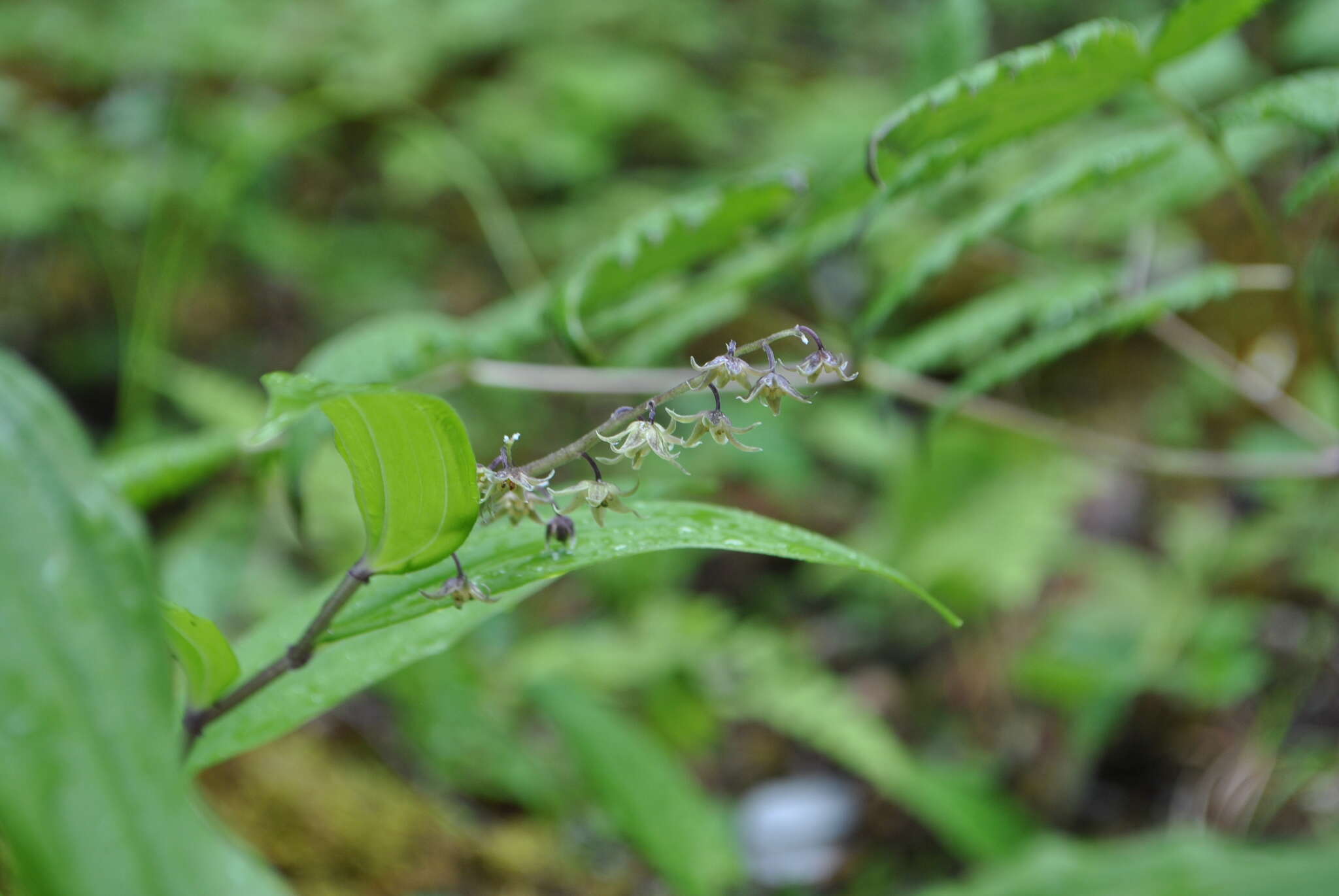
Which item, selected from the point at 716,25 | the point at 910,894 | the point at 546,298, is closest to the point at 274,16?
the point at 716,25

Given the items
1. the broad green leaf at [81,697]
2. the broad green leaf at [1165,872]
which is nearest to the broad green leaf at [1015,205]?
the broad green leaf at [81,697]

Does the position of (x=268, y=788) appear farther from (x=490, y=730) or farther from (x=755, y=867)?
(x=755, y=867)

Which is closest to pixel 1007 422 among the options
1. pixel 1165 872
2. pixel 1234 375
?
pixel 1234 375

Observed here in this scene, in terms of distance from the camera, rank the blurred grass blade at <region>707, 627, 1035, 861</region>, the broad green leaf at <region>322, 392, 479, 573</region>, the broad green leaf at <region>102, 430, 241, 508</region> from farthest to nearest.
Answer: the blurred grass blade at <region>707, 627, 1035, 861</region> < the broad green leaf at <region>102, 430, 241, 508</region> < the broad green leaf at <region>322, 392, 479, 573</region>

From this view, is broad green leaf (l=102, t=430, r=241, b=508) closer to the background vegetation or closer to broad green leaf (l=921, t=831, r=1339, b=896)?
the background vegetation

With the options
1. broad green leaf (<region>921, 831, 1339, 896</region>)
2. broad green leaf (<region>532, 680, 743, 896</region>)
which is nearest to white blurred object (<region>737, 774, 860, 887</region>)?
broad green leaf (<region>532, 680, 743, 896</region>)

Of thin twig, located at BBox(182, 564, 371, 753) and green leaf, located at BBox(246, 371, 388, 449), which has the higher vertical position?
green leaf, located at BBox(246, 371, 388, 449)

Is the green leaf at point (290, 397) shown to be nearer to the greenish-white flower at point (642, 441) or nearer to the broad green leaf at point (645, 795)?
the greenish-white flower at point (642, 441)
